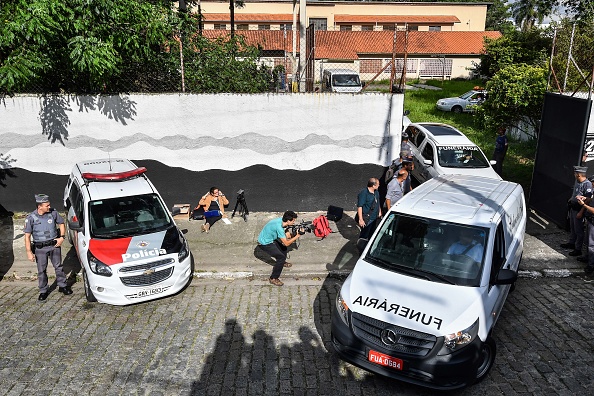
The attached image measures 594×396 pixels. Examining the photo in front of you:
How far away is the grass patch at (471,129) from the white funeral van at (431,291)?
7366 mm

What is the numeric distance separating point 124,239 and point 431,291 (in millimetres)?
4901

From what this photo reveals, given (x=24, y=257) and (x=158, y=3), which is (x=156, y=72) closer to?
(x=158, y=3)

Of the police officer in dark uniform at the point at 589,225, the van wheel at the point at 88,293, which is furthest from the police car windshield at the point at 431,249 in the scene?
the van wheel at the point at 88,293

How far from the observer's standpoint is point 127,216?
27.8 ft

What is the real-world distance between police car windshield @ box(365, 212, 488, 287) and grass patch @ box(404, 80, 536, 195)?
299 inches

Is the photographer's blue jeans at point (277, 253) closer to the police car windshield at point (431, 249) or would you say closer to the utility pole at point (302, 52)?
the police car windshield at point (431, 249)

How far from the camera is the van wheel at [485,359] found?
5.60 m

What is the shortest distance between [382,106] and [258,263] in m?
4.86

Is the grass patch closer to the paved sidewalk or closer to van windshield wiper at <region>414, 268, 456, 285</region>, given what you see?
the paved sidewalk

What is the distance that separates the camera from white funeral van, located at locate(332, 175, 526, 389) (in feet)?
17.7

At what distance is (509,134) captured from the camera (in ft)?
61.1

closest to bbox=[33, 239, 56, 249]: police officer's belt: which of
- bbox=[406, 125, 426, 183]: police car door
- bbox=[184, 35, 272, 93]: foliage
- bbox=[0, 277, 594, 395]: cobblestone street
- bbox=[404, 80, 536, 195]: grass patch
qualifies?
bbox=[0, 277, 594, 395]: cobblestone street

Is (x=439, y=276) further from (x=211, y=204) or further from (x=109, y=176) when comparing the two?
(x=211, y=204)

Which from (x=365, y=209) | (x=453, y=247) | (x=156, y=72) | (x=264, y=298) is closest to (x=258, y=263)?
(x=264, y=298)
